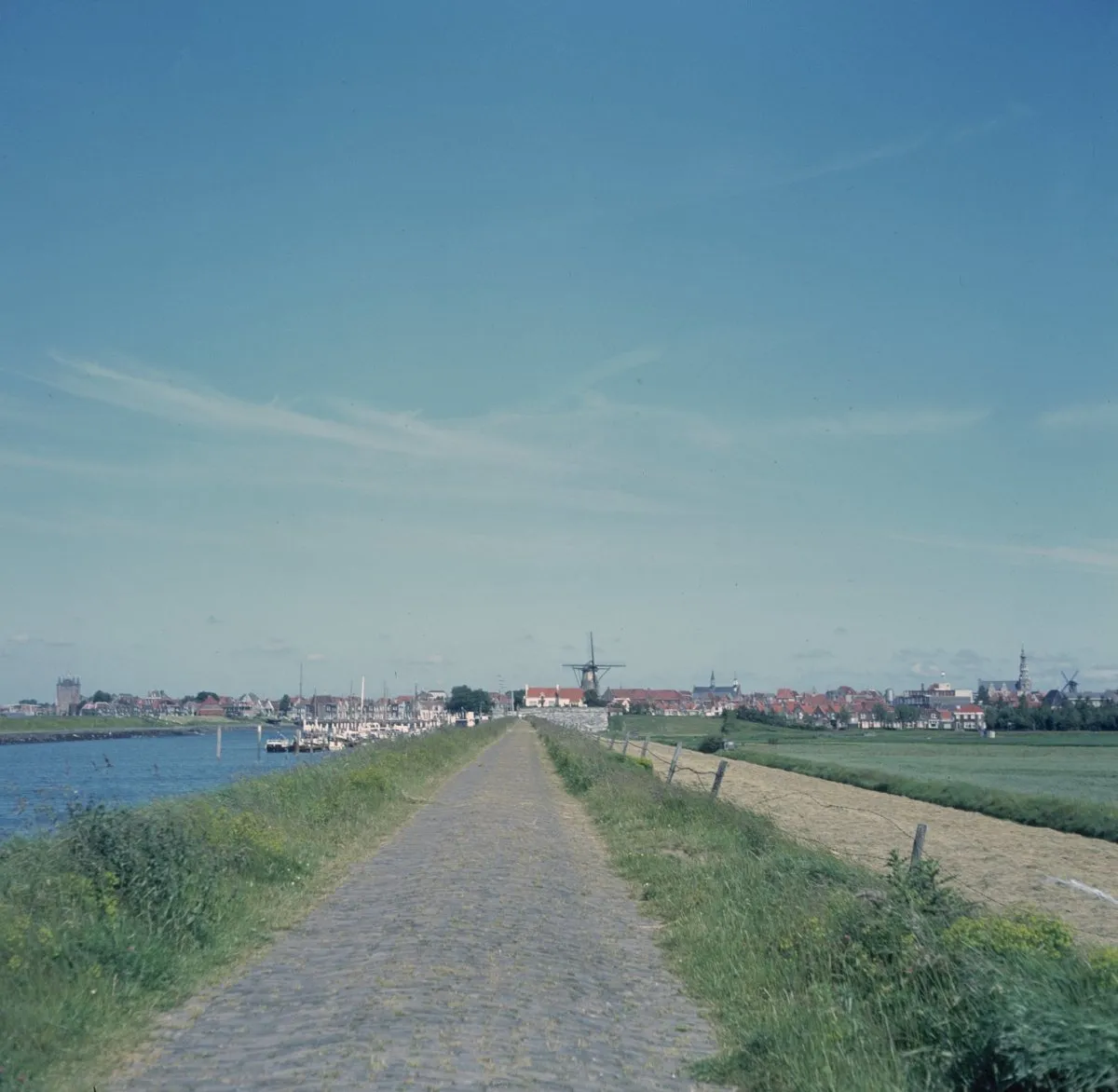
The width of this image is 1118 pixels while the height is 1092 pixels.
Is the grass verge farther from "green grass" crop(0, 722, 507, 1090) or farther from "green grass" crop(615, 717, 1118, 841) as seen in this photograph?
"green grass" crop(0, 722, 507, 1090)

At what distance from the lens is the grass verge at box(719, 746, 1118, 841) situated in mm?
31620

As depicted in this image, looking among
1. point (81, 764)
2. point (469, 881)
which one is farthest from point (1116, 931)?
point (81, 764)

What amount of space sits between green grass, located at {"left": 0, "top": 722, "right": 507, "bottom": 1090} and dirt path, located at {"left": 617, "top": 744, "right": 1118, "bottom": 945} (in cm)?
713

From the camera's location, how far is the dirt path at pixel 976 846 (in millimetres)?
16312

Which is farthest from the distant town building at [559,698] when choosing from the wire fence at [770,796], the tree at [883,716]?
the wire fence at [770,796]

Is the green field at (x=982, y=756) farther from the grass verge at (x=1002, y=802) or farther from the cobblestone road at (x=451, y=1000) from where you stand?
the cobblestone road at (x=451, y=1000)

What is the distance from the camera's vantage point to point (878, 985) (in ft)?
25.3

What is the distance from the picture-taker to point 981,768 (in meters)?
59.6

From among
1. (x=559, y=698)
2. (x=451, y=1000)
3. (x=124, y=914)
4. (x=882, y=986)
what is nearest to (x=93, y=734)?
(x=559, y=698)

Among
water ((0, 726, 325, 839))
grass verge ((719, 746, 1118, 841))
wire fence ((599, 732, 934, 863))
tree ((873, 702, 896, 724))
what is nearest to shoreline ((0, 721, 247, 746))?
water ((0, 726, 325, 839))

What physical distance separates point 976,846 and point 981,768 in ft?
118

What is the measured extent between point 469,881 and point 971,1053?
7.99 meters

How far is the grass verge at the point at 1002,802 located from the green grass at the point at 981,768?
3 cm

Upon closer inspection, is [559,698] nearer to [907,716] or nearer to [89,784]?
[907,716]
